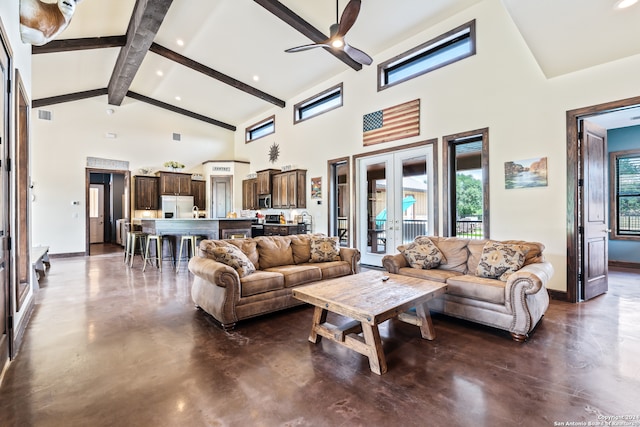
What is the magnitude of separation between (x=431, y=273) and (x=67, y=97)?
31.9 feet

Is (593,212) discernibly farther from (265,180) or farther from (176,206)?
(176,206)

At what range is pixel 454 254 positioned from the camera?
154 inches

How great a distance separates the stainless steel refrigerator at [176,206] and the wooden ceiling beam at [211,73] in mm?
4316

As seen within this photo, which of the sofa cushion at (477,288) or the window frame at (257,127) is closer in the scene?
the sofa cushion at (477,288)

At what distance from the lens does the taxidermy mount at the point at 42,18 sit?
2.17 metres

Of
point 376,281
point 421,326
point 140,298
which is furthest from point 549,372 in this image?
point 140,298

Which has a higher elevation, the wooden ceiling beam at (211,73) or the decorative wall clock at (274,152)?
the wooden ceiling beam at (211,73)

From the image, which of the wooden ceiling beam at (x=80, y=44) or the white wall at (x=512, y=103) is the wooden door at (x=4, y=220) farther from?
the white wall at (x=512, y=103)

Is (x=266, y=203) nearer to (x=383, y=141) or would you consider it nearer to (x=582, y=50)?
(x=383, y=141)

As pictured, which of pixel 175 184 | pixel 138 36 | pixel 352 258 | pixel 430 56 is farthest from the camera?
pixel 175 184

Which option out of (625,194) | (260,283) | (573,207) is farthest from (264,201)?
(625,194)

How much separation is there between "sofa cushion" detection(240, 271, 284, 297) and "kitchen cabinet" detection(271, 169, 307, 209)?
4549mm

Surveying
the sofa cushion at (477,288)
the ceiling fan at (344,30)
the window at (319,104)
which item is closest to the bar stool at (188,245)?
the window at (319,104)

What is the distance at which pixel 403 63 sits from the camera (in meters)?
5.88
